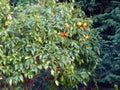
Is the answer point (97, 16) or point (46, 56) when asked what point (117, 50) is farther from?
point (46, 56)

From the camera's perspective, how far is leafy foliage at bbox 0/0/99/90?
3.52 m

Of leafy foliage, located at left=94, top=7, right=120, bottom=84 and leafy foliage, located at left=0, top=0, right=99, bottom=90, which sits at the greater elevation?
leafy foliage, located at left=0, top=0, right=99, bottom=90

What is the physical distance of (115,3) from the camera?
5.64m

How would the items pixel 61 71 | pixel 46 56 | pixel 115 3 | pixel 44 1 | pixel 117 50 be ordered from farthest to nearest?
1. pixel 115 3
2. pixel 117 50
3. pixel 44 1
4. pixel 61 71
5. pixel 46 56

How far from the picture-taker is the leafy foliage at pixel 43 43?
3.52m

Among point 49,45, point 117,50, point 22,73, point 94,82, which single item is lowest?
point 94,82

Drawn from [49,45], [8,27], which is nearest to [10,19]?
[8,27]

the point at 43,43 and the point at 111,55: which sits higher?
the point at 43,43

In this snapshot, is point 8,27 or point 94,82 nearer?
point 8,27

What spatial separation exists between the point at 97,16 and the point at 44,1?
73.6 inches

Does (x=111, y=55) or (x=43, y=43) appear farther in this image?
(x=111, y=55)

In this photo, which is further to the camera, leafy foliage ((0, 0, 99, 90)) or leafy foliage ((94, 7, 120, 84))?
leafy foliage ((94, 7, 120, 84))

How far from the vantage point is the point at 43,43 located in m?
3.68

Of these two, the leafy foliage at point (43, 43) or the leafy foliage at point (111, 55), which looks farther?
the leafy foliage at point (111, 55)
